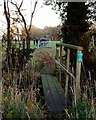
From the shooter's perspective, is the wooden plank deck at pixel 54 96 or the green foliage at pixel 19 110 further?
the wooden plank deck at pixel 54 96

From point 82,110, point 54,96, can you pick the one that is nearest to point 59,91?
point 54,96

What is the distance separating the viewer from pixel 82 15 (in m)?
4.68

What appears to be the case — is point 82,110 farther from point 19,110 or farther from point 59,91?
point 59,91

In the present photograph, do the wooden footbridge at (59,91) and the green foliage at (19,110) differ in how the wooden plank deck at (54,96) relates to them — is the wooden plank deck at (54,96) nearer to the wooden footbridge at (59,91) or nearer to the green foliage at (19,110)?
the wooden footbridge at (59,91)

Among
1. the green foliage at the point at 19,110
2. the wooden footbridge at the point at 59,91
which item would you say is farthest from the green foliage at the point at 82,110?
the green foliage at the point at 19,110

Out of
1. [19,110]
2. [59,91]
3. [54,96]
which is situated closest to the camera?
[19,110]

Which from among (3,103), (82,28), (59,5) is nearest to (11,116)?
(3,103)

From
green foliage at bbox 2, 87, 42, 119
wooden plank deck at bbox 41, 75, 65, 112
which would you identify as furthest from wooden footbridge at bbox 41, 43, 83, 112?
green foliage at bbox 2, 87, 42, 119

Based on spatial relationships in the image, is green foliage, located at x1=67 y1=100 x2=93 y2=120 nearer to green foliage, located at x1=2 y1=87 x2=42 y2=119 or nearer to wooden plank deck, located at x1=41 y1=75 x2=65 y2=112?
wooden plank deck, located at x1=41 y1=75 x2=65 y2=112

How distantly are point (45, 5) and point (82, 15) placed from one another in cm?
268

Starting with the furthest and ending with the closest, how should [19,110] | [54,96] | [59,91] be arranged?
[59,91], [54,96], [19,110]

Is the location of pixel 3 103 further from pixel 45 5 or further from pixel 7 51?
pixel 45 5

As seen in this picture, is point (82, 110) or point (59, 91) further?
point (59, 91)

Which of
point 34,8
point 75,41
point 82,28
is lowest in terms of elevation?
point 75,41
